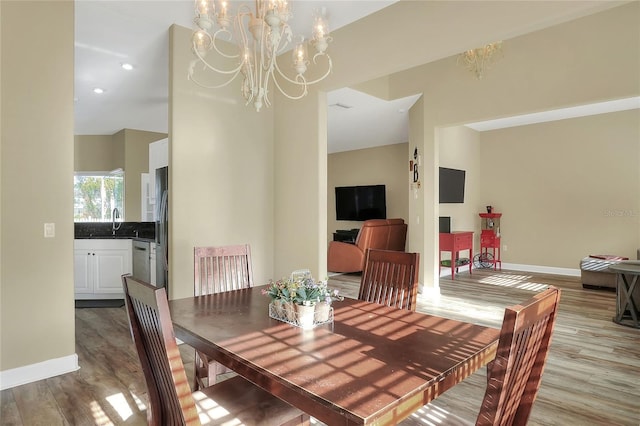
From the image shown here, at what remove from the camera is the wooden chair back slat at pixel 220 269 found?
7.88 feet

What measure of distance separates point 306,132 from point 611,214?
20.0ft

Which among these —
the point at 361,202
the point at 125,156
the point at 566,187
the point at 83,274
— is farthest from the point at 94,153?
the point at 566,187

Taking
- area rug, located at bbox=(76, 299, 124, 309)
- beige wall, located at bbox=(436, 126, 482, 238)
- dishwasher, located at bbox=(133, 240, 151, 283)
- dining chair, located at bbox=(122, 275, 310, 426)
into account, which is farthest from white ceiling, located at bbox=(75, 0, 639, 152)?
area rug, located at bbox=(76, 299, 124, 309)

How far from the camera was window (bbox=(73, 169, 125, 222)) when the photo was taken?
7.66 metres

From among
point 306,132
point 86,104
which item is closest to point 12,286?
point 306,132

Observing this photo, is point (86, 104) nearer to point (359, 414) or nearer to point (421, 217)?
point (421, 217)

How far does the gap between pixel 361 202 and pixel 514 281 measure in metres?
3.89

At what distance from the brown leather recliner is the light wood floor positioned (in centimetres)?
219

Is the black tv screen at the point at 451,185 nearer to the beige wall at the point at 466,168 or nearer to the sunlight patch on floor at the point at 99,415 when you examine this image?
the beige wall at the point at 466,168

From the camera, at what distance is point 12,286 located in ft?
8.60

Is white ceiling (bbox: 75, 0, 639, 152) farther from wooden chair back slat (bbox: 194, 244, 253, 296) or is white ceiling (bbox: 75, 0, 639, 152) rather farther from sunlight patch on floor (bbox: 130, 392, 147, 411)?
sunlight patch on floor (bbox: 130, 392, 147, 411)

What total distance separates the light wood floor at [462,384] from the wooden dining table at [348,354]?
0.28m

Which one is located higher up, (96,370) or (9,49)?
(9,49)

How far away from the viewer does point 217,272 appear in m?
2.47
